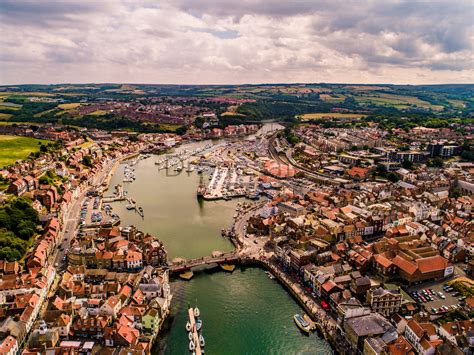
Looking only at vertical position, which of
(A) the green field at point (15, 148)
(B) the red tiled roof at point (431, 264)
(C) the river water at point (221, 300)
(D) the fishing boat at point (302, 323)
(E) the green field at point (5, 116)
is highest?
(E) the green field at point (5, 116)

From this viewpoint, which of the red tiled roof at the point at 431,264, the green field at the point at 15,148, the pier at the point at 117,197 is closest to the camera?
the red tiled roof at the point at 431,264

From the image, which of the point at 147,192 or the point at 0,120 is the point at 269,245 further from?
the point at 0,120

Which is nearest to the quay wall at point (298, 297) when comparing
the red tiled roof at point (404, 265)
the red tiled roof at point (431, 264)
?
the red tiled roof at point (404, 265)

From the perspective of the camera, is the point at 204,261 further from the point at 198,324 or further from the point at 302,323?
the point at 302,323

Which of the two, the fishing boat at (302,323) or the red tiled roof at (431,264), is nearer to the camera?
the fishing boat at (302,323)

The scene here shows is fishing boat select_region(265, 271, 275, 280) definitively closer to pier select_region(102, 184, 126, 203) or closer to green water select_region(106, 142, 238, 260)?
green water select_region(106, 142, 238, 260)

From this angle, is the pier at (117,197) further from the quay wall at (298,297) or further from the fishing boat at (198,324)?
the fishing boat at (198,324)

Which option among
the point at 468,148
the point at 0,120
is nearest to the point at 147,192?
the point at 468,148
